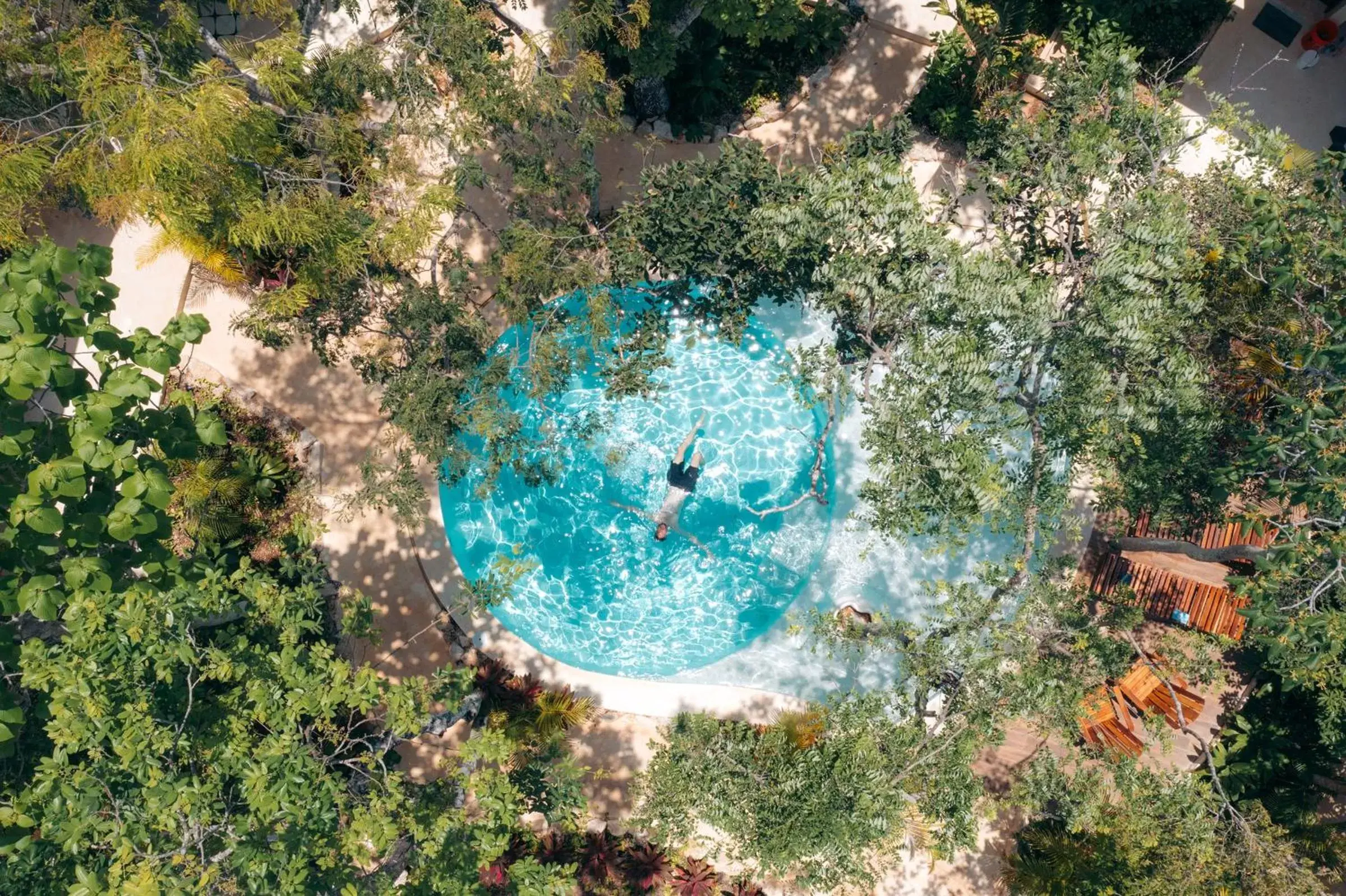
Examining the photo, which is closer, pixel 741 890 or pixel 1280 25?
pixel 741 890

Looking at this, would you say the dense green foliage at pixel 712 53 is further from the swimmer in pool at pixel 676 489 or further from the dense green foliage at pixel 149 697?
the dense green foliage at pixel 149 697

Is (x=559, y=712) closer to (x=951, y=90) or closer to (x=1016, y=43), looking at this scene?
(x=951, y=90)

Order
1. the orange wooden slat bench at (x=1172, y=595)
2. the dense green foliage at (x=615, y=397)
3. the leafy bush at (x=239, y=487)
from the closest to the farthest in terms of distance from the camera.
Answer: the dense green foliage at (x=615, y=397), the leafy bush at (x=239, y=487), the orange wooden slat bench at (x=1172, y=595)

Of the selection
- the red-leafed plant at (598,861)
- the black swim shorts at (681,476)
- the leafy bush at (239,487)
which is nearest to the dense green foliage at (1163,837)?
the red-leafed plant at (598,861)

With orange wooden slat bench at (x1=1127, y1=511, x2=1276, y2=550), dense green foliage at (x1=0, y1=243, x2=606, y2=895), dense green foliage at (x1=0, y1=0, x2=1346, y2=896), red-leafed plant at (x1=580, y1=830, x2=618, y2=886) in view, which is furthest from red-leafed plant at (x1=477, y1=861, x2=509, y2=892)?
orange wooden slat bench at (x1=1127, y1=511, x2=1276, y2=550)

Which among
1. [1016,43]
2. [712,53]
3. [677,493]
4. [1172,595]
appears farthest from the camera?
[677,493]

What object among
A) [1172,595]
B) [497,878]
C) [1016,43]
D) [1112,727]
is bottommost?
[497,878]

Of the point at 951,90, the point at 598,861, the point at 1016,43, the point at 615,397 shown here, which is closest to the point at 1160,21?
the point at 1016,43
